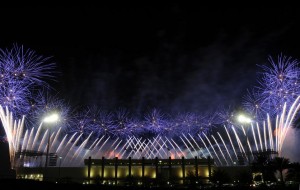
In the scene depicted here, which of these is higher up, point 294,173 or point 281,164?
point 281,164

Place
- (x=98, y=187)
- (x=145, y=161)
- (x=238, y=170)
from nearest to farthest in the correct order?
(x=98, y=187), (x=238, y=170), (x=145, y=161)

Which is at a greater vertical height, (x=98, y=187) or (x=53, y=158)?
(x=53, y=158)

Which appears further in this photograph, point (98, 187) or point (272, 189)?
point (272, 189)

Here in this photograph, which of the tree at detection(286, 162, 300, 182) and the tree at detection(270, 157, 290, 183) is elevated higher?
the tree at detection(270, 157, 290, 183)

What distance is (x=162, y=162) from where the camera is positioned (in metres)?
62.8

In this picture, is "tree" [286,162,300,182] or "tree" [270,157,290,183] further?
"tree" [270,157,290,183]

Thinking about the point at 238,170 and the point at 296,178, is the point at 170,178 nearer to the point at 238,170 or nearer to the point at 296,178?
the point at 238,170

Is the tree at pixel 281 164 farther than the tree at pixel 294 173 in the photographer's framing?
Yes

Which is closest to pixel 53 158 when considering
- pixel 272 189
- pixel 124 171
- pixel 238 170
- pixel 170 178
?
pixel 124 171

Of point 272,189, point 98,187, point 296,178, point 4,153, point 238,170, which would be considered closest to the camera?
point 98,187

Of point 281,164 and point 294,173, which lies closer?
point 294,173

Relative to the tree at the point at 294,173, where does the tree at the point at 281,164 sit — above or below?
above

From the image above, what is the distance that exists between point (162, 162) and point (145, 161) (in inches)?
144

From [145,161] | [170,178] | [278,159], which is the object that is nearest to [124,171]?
[145,161]
